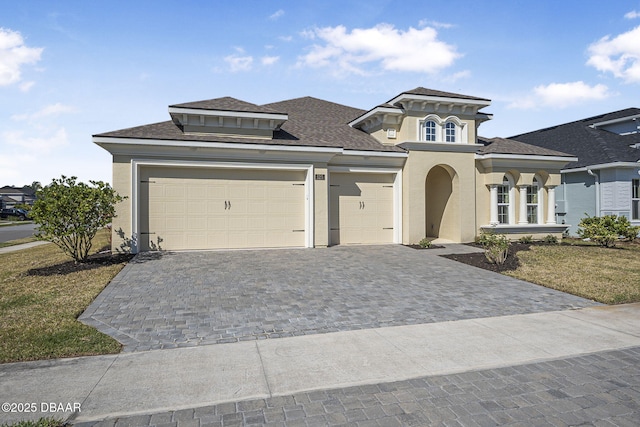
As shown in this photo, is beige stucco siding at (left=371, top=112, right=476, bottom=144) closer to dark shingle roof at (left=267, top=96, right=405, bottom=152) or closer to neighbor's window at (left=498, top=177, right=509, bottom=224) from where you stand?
dark shingle roof at (left=267, top=96, right=405, bottom=152)

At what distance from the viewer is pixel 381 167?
51.6ft

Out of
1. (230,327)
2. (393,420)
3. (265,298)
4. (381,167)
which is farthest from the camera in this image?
(381,167)

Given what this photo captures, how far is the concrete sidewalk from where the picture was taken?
375 cm

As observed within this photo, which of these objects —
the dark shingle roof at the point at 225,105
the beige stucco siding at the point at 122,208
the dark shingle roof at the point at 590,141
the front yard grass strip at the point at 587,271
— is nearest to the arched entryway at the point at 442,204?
the front yard grass strip at the point at 587,271

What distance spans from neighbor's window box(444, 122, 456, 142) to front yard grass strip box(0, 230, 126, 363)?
43.0 ft

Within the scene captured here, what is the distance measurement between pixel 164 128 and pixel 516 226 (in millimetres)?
15007

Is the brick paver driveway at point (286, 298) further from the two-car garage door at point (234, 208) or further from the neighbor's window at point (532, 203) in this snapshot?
the neighbor's window at point (532, 203)

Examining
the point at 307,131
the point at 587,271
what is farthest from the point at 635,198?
the point at 307,131

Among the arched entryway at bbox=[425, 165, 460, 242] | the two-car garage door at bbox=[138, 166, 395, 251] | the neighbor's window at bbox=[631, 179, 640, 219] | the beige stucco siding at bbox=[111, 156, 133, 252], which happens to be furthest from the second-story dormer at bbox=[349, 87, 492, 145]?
the beige stucco siding at bbox=[111, 156, 133, 252]

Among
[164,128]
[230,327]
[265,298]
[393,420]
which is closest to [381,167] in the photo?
[164,128]

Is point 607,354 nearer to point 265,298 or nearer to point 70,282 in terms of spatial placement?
point 265,298

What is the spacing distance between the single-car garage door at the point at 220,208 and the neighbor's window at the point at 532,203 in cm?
1095

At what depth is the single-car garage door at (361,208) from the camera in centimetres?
1539

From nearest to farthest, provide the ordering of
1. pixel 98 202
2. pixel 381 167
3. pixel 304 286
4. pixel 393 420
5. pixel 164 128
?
1. pixel 393 420
2. pixel 304 286
3. pixel 98 202
4. pixel 164 128
5. pixel 381 167
